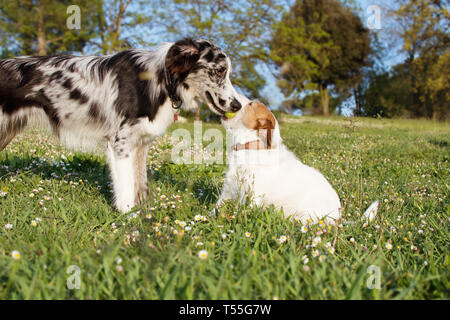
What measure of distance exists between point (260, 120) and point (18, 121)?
103 inches

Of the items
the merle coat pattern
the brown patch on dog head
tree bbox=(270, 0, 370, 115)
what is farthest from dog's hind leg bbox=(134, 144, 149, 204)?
tree bbox=(270, 0, 370, 115)

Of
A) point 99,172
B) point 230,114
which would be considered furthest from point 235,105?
point 99,172

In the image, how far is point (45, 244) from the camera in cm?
234

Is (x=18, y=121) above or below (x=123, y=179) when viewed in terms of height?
above

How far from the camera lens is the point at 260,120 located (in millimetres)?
3350

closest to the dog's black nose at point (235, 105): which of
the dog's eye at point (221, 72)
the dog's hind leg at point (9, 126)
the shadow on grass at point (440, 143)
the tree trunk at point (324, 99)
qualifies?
the dog's eye at point (221, 72)

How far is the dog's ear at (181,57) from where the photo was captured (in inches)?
136

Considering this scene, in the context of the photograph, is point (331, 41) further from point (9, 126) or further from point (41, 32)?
point (9, 126)

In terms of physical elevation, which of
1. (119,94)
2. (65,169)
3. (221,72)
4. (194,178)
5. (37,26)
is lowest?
(194,178)

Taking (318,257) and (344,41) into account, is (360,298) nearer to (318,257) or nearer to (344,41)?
(318,257)

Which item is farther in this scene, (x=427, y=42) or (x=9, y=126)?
(x=427, y=42)

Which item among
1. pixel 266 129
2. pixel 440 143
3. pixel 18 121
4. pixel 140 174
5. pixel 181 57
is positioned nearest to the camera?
pixel 266 129

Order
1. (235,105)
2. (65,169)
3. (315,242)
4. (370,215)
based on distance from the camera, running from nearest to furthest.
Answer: (315,242)
(370,215)
(235,105)
(65,169)

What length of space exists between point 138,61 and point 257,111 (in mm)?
1397
